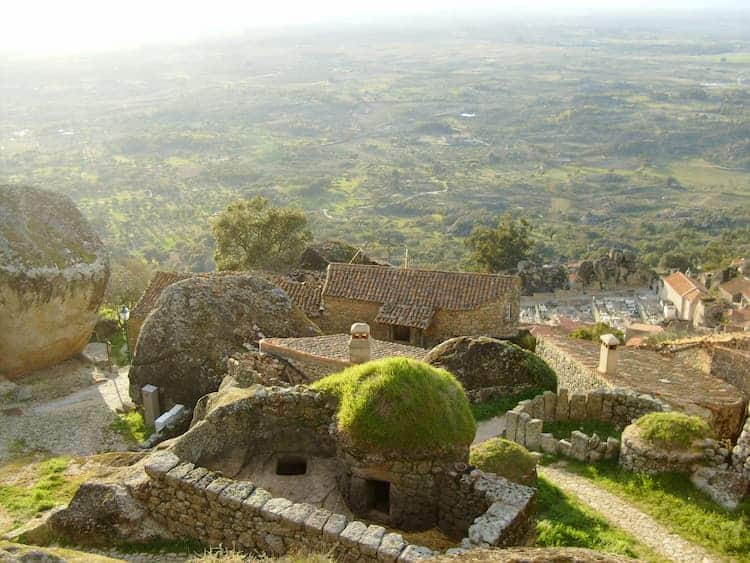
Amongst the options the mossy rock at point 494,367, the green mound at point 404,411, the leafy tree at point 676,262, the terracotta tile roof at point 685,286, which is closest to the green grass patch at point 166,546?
the green mound at point 404,411

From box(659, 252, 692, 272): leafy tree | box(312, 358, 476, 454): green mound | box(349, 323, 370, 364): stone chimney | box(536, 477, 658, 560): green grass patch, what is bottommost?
box(659, 252, 692, 272): leafy tree

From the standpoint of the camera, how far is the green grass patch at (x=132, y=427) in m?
15.6

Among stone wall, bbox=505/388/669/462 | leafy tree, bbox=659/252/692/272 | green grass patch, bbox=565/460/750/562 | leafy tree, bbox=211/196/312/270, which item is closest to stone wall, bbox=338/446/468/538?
green grass patch, bbox=565/460/750/562

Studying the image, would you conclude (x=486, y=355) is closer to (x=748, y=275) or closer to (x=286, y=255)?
(x=286, y=255)

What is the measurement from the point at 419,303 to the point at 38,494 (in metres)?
13.2

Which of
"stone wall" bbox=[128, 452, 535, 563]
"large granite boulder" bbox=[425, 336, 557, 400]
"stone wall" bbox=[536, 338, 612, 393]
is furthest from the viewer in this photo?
"stone wall" bbox=[536, 338, 612, 393]

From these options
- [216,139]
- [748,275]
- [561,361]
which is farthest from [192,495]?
[216,139]

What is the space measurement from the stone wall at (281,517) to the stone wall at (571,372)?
286 inches

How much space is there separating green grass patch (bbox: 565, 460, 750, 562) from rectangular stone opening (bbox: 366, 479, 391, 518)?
3.72 meters

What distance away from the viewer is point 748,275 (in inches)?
2103

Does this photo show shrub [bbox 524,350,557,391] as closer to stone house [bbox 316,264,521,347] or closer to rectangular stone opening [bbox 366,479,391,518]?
stone house [bbox 316,264,521,347]

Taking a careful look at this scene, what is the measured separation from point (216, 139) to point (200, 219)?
6830 cm

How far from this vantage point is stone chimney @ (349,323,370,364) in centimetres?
1359

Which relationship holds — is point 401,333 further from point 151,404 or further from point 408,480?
point 408,480
